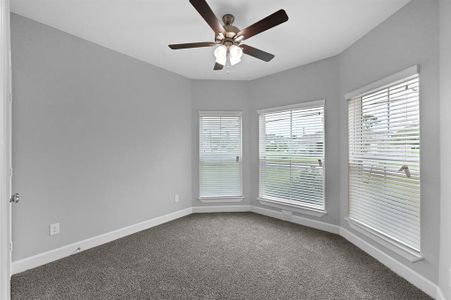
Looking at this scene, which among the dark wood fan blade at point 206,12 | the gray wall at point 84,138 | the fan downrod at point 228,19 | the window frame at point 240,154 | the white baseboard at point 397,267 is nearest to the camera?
the dark wood fan blade at point 206,12

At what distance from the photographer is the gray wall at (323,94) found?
306 cm

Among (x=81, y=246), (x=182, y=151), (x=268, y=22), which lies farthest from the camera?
(x=182, y=151)

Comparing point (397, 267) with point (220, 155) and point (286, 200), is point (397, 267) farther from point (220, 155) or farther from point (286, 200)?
point (220, 155)

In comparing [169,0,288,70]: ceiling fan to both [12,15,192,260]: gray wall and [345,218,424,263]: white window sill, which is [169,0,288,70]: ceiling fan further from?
[345,218,424,263]: white window sill

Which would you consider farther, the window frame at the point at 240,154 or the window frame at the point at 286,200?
the window frame at the point at 240,154

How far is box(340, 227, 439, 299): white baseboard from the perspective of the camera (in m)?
1.79

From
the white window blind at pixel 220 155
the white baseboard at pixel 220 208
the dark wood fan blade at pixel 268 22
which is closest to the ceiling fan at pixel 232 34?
the dark wood fan blade at pixel 268 22

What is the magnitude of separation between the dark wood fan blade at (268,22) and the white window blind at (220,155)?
2115 millimetres

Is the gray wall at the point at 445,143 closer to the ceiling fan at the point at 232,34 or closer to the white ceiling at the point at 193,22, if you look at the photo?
the white ceiling at the point at 193,22

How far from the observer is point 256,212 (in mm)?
3951

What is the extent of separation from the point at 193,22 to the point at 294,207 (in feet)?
9.69

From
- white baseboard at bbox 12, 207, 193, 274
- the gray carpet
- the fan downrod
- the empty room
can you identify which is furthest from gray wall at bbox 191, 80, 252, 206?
the fan downrod

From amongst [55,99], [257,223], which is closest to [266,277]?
[257,223]

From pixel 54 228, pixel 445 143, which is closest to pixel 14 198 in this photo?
pixel 54 228
